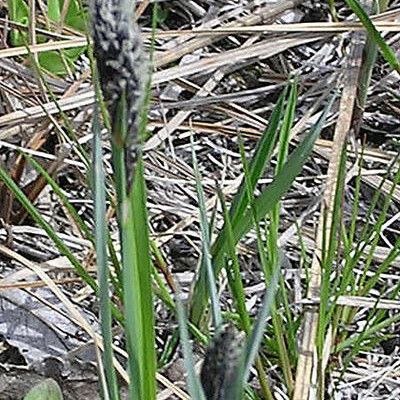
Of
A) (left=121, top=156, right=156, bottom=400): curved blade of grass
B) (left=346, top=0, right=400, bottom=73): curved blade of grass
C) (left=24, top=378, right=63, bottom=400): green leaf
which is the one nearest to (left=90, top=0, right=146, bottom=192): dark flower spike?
(left=121, top=156, right=156, bottom=400): curved blade of grass

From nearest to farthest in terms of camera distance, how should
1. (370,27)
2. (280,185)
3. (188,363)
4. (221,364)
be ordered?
(221,364) → (188,363) → (280,185) → (370,27)

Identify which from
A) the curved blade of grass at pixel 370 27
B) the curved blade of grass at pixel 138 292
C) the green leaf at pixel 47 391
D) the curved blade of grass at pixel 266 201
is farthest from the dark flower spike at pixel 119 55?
the curved blade of grass at pixel 370 27

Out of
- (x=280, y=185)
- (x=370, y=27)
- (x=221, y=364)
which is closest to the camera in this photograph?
(x=221, y=364)

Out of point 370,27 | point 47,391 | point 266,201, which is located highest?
point 370,27

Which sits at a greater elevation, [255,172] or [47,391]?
[255,172]

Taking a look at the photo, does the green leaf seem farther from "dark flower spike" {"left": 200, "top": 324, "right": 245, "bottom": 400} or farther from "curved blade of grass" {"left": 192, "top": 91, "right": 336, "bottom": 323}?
"dark flower spike" {"left": 200, "top": 324, "right": 245, "bottom": 400}

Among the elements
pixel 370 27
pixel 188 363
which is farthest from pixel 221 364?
pixel 370 27

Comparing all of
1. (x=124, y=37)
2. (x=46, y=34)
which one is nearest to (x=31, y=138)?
(x=46, y=34)

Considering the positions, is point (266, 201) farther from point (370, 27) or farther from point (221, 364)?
point (221, 364)
